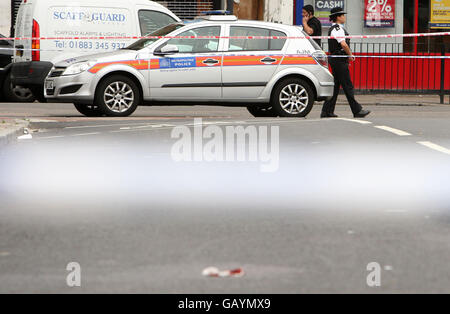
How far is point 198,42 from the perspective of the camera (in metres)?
16.5

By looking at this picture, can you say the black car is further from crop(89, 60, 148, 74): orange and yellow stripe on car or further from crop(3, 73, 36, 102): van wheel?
crop(89, 60, 148, 74): orange and yellow stripe on car

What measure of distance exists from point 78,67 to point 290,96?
334 cm

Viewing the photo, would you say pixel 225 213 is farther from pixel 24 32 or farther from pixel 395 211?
pixel 24 32

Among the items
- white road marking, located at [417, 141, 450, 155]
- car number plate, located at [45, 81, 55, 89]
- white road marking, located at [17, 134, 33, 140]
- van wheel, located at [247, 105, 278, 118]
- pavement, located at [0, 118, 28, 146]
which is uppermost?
car number plate, located at [45, 81, 55, 89]

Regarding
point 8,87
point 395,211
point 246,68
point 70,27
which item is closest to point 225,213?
point 395,211

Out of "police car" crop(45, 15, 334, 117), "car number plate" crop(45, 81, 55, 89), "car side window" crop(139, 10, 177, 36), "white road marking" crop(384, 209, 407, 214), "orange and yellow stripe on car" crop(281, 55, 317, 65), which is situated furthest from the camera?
"car side window" crop(139, 10, 177, 36)

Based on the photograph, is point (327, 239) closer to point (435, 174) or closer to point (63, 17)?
point (435, 174)

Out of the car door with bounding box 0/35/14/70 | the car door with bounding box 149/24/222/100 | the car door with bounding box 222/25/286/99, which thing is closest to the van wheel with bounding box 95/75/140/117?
the car door with bounding box 149/24/222/100

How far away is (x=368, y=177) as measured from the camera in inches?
357

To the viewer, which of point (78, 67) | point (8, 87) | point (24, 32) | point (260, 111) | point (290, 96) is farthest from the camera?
point (8, 87)

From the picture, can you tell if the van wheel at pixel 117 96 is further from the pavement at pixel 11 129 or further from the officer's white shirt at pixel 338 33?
the officer's white shirt at pixel 338 33

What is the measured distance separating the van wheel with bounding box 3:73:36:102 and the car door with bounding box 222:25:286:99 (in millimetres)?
5651

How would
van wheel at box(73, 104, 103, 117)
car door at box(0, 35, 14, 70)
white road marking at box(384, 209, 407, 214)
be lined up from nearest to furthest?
white road marking at box(384, 209, 407, 214) < van wheel at box(73, 104, 103, 117) < car door at box(0, 35, 14, 70)

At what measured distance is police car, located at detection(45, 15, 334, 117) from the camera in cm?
1602
